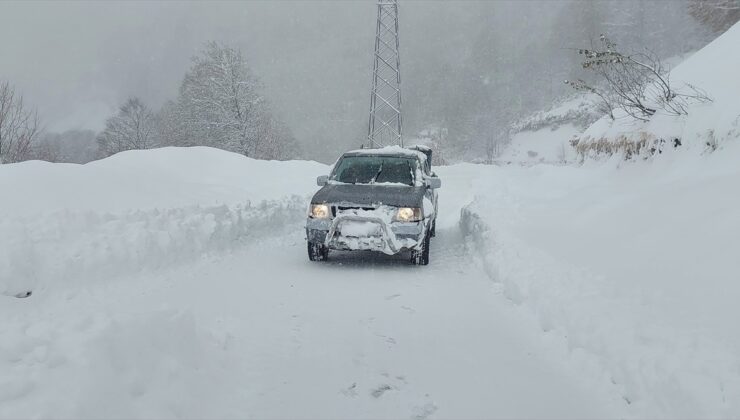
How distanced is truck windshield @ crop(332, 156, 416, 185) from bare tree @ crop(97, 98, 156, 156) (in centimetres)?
4103

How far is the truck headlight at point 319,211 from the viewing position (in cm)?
683

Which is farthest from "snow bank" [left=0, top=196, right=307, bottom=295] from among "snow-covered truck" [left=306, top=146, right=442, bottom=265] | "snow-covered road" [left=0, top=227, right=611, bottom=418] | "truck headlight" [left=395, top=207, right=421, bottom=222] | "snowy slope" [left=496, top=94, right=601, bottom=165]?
"snowy slope" [left=496, top=94, right=601, bottom=165]

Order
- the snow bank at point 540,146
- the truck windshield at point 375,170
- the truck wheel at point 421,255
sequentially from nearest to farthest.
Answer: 1. the truck wheel at point 421,255
2. the truck windshield at point 375,170
3. the snow bank at point 540,146

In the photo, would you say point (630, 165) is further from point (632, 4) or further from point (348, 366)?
point (632, 4)

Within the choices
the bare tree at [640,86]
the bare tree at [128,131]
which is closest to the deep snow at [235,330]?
the bare tree at [640,86]

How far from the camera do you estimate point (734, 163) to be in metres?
6.22

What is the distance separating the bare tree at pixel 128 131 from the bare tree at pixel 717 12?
140 feet

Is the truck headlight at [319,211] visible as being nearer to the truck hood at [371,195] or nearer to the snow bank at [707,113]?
the truck hood at [371,195]

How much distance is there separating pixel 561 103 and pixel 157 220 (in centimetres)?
7330

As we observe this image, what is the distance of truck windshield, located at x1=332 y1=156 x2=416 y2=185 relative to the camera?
800cm

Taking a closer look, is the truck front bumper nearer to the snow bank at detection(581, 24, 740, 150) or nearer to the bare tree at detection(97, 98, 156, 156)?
the snow bank at detection(581, 24, 740, 150)

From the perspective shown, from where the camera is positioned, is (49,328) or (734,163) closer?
(49,328)

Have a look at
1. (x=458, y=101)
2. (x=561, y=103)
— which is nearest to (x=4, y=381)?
(x=561, y=103)

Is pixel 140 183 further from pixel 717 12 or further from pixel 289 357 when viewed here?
pixel 717 12
